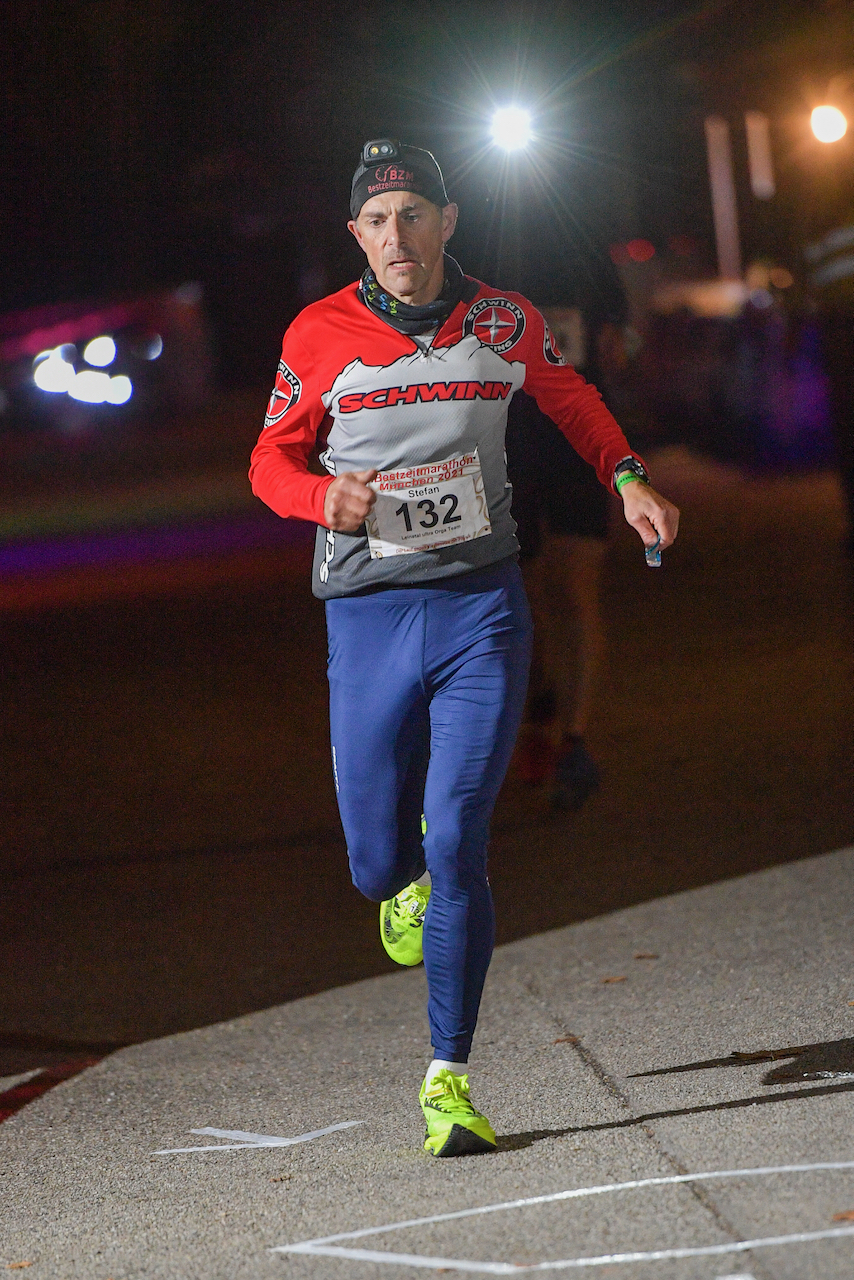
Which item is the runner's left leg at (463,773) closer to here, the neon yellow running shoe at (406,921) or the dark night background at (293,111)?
the neon yellow running shoe at (406,921)

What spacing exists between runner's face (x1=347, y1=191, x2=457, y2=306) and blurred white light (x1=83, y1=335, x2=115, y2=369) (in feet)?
70.1

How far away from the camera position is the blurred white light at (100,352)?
24891 mm

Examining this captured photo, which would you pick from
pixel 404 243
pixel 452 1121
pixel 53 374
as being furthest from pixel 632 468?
pixel 53 374

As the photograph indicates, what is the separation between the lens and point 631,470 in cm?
415

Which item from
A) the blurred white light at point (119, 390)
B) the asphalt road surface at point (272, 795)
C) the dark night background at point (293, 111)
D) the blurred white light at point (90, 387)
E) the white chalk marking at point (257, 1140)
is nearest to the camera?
the white chalk marking at point (257, 1140)

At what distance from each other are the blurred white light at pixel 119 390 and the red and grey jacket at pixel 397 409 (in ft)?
75.2

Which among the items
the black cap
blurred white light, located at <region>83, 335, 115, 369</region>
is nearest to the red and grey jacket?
the black cap

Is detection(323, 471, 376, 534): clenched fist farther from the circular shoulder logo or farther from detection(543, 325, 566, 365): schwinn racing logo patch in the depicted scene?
detection(543, 325, 566, 365): schwinn racing logo patch

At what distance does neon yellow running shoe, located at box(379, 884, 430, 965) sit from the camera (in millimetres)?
4617

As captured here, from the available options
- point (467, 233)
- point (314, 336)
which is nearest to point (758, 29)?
point (467, 233)

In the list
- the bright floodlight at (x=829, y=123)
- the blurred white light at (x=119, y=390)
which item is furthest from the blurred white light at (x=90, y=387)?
the bright floodlight at (x=829, y=123)

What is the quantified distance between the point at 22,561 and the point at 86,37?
2073 centimetres

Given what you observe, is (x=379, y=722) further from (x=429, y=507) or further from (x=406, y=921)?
(x=406, y=921)

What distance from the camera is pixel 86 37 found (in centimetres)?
3359
